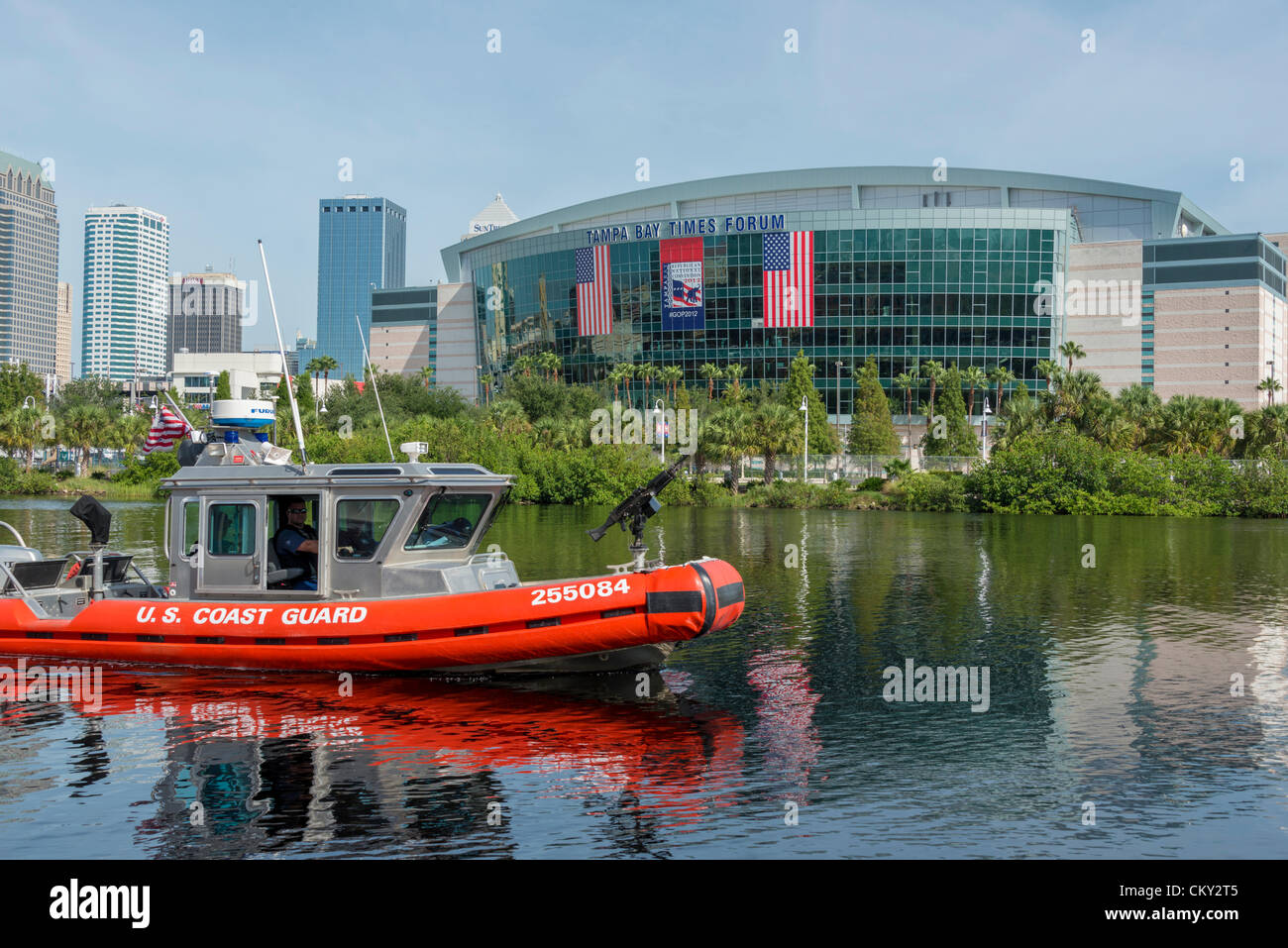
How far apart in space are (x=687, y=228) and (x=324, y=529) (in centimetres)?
9708

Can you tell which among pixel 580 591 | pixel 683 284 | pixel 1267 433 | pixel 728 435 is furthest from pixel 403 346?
pixel 580 591

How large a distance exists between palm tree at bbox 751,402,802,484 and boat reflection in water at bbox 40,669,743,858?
2402 inches

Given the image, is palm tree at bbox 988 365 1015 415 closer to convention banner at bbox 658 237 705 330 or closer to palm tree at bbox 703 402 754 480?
convention banner at bbox 658 237 705 330

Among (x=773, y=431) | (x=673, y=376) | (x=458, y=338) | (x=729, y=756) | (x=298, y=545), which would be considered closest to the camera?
(x=729, y=756)

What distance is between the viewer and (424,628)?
589 inches

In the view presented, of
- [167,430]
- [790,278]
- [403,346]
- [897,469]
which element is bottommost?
[897,469]

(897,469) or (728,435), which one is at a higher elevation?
(728,435)

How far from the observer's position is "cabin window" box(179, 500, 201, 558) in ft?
53.3

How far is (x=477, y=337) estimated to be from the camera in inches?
5433

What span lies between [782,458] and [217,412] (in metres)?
69.2

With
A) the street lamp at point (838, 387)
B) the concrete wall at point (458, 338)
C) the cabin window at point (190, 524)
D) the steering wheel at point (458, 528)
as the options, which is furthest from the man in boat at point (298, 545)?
the concrete wall at point (458, 338)

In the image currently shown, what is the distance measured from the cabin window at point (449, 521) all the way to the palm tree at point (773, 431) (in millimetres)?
60411

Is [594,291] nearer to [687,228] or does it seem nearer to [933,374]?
[687,228]

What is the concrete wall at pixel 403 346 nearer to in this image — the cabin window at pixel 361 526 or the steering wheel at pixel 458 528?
the steering wheel at pixel 458 528
